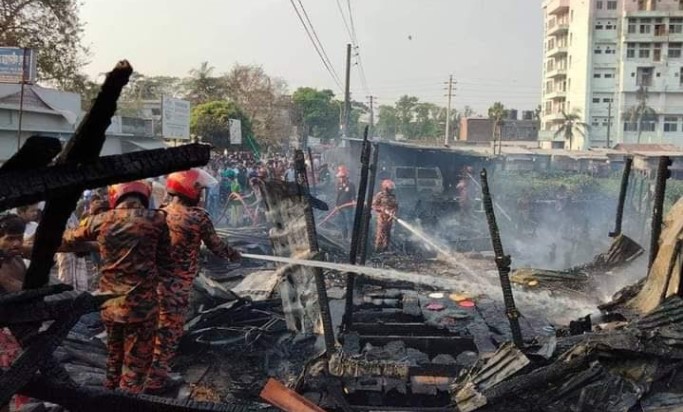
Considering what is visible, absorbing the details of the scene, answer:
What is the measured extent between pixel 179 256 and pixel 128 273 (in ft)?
2.55

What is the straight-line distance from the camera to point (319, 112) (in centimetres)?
6269

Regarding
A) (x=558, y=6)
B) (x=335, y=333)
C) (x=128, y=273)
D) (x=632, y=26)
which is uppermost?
(x=558, y=6)

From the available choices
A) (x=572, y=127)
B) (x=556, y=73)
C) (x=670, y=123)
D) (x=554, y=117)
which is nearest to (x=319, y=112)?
(x=572, y=127)

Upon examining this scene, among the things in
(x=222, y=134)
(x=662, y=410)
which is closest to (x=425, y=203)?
(x=662, y=410)

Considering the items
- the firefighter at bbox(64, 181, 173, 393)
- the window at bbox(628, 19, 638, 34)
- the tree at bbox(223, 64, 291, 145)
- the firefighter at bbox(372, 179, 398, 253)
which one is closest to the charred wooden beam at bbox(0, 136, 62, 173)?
the firefighter at bbox(64, 181, 173, 393)

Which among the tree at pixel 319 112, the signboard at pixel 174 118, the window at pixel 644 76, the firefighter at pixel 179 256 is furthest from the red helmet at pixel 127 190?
the window at pixel 644 76

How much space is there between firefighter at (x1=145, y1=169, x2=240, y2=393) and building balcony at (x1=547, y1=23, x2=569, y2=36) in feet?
259

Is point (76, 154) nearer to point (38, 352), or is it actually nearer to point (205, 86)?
point (38, 352)

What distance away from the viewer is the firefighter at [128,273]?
4.78 m

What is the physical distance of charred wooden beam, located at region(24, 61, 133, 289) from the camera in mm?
1548

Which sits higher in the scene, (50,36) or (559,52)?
(559,52)

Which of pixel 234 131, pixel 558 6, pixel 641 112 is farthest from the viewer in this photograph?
pixel 558 6

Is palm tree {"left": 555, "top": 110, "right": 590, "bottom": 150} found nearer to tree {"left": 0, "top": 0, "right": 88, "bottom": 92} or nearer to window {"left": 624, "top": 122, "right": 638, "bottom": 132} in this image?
window {"left": 624, "top": 122, "right": 638, "bottom": 132}

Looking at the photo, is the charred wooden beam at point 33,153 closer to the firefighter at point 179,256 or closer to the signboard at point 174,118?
the firefighter at point 179,256
